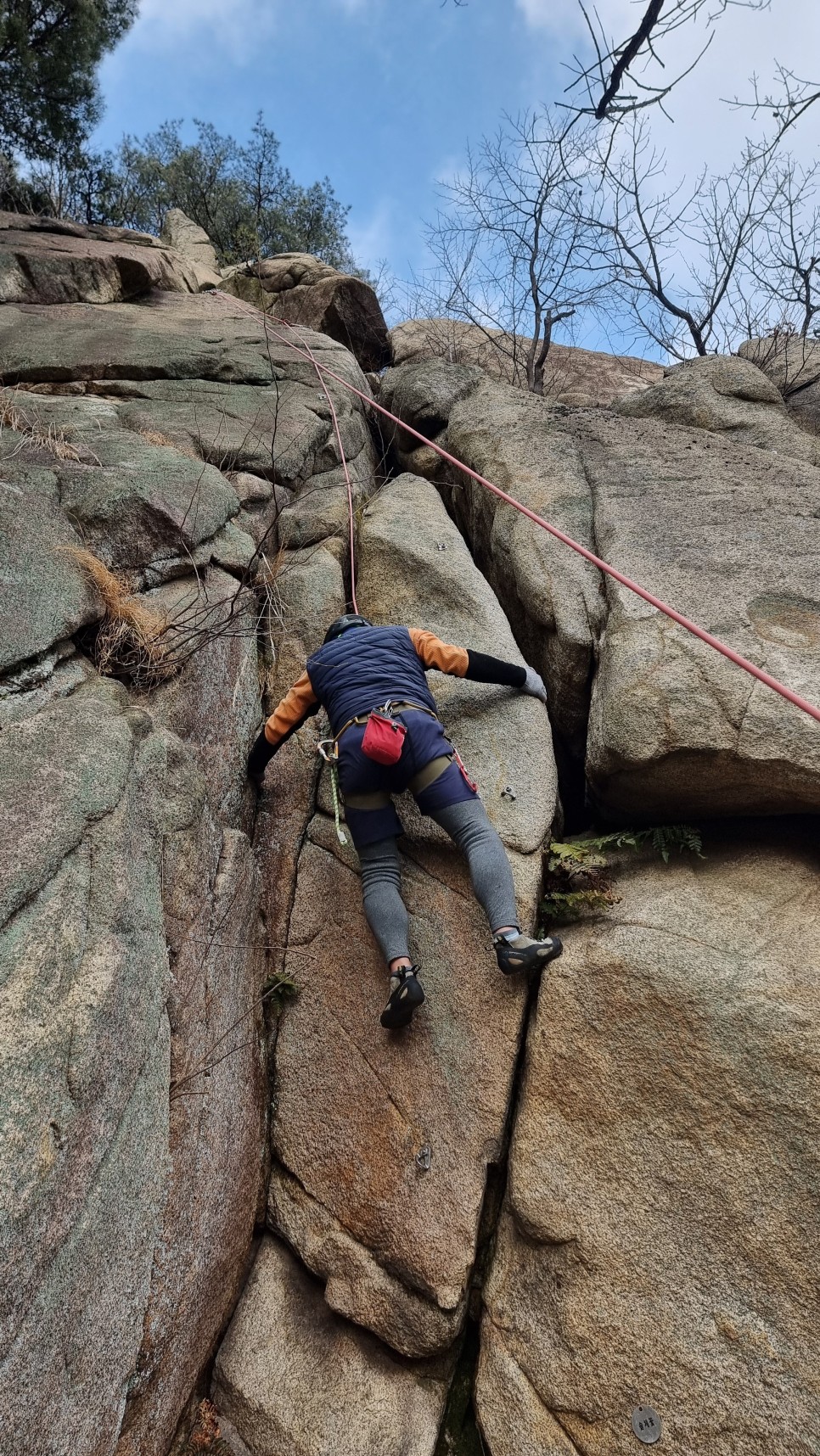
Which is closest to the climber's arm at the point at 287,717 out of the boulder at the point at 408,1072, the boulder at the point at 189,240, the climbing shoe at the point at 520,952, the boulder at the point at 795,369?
the boulder at the point at 408,1072

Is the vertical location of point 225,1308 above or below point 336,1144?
below

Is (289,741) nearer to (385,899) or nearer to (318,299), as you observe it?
(385,899)

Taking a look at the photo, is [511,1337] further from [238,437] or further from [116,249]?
[116,249]

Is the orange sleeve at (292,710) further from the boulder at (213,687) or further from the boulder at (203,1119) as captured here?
the boulder at (203,1119)

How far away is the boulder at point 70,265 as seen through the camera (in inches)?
353

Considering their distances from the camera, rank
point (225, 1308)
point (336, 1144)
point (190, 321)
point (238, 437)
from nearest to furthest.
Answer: point (225, 1308) < point (336, 1144) < point (238, 437) < point (190, 321)

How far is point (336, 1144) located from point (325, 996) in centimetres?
68

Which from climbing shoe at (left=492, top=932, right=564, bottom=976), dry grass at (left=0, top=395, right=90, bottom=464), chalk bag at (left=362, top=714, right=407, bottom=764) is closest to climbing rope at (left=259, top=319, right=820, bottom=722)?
chalk bag at (left=362, top=714, right=407, bottom=764)

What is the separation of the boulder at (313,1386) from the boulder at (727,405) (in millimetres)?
6704

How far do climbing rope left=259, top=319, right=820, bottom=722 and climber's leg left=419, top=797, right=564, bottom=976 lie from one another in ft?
4.30

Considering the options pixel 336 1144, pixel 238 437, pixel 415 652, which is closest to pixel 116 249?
pixel 238 437

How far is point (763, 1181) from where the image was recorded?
320 cm

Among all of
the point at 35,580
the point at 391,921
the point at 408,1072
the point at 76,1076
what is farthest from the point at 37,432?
the point at 408,1072

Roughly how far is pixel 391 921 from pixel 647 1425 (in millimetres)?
2120
